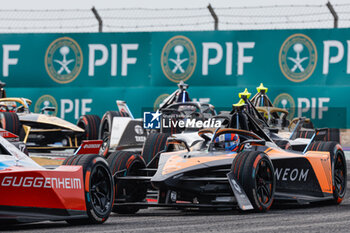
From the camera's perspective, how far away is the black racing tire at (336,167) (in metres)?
11.5

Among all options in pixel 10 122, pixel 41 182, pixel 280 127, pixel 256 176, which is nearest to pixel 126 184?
pixel 256 176

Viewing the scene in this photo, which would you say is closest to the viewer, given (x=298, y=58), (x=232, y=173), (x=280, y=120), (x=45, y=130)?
(x=232, y=173)

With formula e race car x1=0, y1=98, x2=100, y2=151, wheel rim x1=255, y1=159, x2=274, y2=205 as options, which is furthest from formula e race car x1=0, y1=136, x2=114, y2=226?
formula e race car x1=0, y1=98, x2=100, y2=151

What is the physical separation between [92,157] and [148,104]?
14270 millimetres

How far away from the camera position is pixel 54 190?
7.82 meters

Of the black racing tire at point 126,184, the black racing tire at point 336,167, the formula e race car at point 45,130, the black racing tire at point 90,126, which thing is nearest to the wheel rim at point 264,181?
the black racing tire at point 126,184

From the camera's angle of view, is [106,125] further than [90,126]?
No

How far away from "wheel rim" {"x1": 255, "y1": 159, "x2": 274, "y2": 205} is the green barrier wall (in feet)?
37.0

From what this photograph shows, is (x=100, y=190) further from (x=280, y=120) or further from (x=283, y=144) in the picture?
(x=280, y=120)

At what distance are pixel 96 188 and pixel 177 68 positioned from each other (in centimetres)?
1445

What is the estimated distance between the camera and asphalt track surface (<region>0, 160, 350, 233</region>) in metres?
7.80

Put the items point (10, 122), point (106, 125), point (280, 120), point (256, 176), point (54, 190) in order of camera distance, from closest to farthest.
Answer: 1. point (54, 190)
2. point (256, 176)
3. point (280, 120)
4. point (10, 122)
5. point (106, 125)

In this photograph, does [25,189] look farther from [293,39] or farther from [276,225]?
[293,39]

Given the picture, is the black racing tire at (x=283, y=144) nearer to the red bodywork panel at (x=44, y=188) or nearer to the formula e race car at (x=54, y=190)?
the formula e race car at (x=54, y=190)
